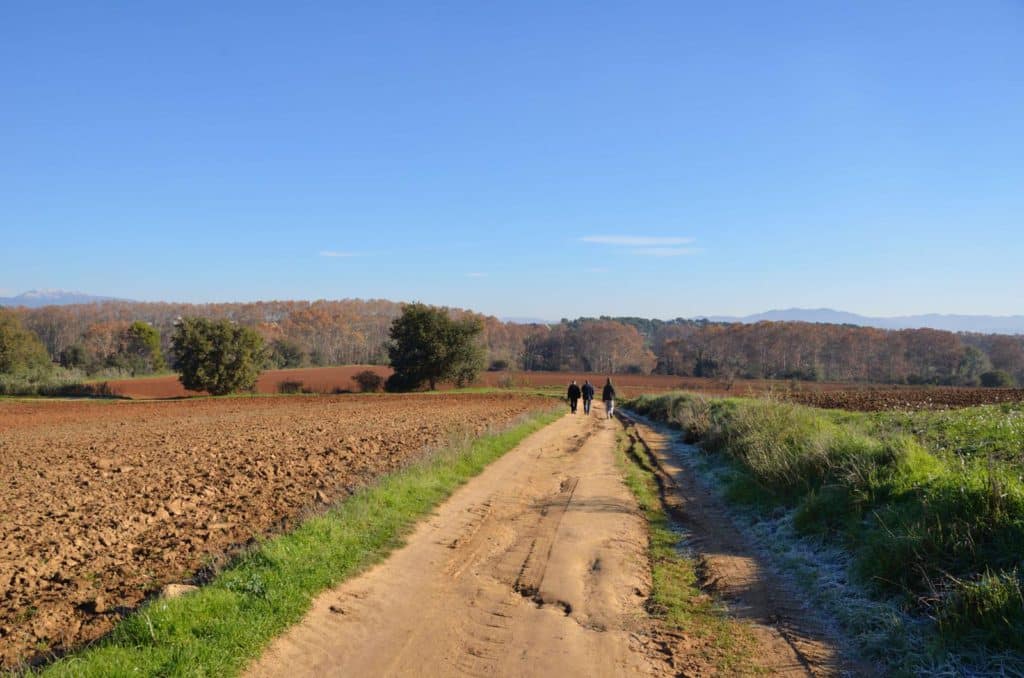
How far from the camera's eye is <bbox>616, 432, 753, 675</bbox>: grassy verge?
5.65m

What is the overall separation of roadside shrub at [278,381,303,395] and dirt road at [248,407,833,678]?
5088 cm

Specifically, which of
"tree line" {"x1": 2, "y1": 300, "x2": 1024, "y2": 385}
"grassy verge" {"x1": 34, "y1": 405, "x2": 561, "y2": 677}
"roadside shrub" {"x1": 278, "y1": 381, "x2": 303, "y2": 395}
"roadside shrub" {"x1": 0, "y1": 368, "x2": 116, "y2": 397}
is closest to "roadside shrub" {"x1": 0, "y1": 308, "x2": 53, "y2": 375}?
"roadside shrub" {"x1": 0, "y1": 368, "x2": 116, "y2": 397}

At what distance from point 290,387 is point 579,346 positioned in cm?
6964

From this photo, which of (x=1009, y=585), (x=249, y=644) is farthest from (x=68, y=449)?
(x=1009, y=585)

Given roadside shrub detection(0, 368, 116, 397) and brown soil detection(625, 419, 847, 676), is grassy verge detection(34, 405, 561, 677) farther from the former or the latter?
roadside shrub detection(0, 368, 116, 397)

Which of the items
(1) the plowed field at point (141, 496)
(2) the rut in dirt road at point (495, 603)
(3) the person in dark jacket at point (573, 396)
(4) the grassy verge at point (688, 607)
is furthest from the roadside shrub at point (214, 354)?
(4) the grassy verge at point (688, 607)

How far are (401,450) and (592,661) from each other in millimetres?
13689

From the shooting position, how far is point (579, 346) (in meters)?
120

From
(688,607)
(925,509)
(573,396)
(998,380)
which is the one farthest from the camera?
(998,380)

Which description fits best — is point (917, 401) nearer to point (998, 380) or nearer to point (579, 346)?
point (998, 380)

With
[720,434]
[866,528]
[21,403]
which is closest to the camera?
[866,528]

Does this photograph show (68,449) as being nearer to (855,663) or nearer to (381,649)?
(381,649)

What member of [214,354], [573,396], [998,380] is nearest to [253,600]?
[573,396]

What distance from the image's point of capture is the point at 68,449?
20.7 m
